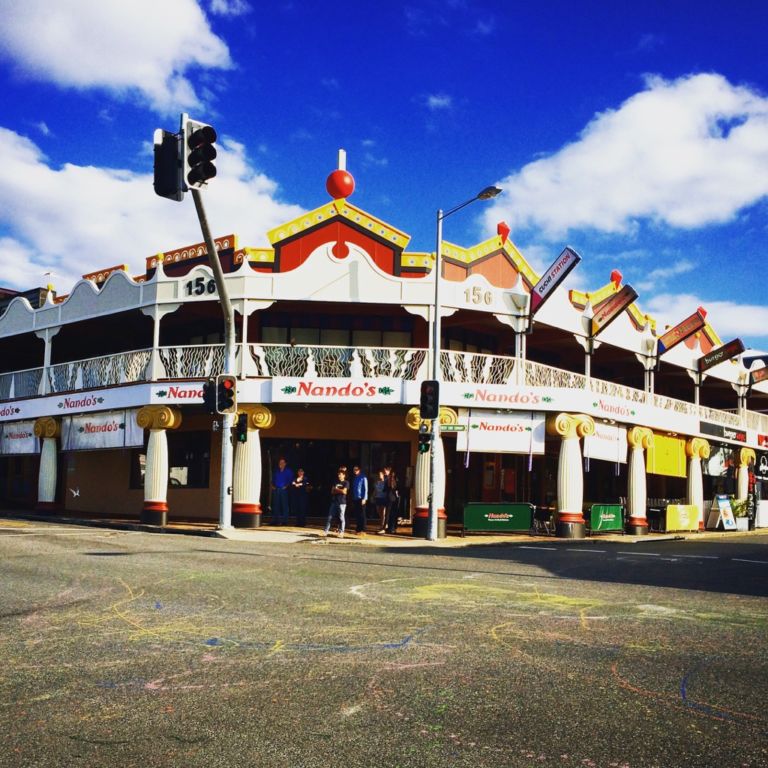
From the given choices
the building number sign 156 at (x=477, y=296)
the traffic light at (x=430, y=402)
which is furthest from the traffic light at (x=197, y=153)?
the building number sign 156 at (x=477, y=296)

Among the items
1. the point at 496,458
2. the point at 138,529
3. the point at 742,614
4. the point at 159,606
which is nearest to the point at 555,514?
the point at 496,458

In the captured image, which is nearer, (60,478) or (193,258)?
(193,258)

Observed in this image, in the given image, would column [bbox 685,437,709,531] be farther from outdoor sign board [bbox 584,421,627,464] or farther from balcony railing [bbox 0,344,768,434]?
balcony railing [bbox 0,344,768,434]

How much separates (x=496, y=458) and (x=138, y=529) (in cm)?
1196

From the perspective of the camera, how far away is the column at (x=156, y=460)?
76.3 ft

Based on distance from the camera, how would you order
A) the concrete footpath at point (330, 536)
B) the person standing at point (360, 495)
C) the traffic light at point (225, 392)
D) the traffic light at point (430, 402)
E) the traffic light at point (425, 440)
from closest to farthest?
the traffic light at point (225, 392) < the concrete footpath at point (330, 536) < the traffic light at point (430, 402) < the traffic light at point (425, 440) < the person standing at point (360, 495)

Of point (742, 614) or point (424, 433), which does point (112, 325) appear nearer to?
point (424, 433)

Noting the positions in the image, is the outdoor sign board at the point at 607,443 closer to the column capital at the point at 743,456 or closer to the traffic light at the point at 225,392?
the column capital at the point at 743,456

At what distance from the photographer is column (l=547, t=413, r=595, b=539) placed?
23.3m

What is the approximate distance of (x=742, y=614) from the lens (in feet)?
27.9

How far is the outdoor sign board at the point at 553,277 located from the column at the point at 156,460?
1081 centimetres

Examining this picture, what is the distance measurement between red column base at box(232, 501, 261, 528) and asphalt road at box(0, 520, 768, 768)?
1079 cm

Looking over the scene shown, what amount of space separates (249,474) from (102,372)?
6.59 meters

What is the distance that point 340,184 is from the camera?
80.8 ft
